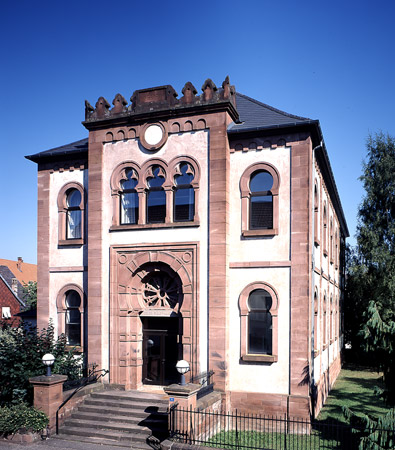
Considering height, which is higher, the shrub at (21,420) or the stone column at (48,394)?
the stone column at (48,394)

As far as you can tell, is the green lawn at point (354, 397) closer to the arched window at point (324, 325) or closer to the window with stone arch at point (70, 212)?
the arched window at point (324, 325)

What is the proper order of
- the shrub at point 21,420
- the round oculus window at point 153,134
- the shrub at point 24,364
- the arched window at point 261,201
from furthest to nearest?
the round oculus window at point 153,134, the arched window at point 261,201, the shrub at point 24,364, the shrub at point 21,420

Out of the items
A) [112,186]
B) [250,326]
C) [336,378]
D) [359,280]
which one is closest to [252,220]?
[250,326]

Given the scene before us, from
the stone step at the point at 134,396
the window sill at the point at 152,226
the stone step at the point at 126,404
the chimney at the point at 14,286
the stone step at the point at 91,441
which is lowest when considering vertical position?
the stone step at the point at 91,441

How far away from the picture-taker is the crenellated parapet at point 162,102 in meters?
16.2

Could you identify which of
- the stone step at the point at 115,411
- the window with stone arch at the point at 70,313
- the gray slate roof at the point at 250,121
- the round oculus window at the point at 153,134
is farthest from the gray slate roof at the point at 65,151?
the stone step at the point at 115,411

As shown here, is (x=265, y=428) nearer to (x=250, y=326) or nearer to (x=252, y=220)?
(x=250, y=326)

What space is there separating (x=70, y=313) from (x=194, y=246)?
6221 millimetres

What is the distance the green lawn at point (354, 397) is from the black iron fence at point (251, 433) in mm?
1801

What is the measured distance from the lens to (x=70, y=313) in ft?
61.4

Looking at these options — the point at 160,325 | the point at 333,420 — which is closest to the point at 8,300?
the point at 160,325

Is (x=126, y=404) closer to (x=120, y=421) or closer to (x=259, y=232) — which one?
(x=120, y=421)

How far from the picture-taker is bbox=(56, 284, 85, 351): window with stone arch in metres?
18.5

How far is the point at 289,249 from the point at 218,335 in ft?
12.1
